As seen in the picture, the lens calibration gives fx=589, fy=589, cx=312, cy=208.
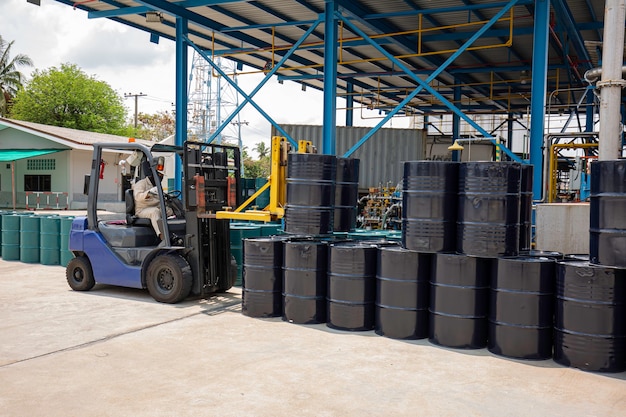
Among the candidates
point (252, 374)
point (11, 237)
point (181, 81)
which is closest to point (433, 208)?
point (252, 374)

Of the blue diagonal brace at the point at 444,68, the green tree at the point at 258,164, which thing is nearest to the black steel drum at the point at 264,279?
the blue diagonal brace at the point at 444,68

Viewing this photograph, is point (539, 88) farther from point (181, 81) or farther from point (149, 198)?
point (181, 81)

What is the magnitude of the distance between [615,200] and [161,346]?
4967 mm

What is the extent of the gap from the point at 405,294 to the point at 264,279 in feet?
6.50

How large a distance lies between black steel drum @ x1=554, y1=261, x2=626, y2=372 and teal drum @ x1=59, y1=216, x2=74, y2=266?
9513 mm

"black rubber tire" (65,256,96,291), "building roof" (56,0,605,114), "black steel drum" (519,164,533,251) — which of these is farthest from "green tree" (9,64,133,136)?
"black steel drum" (519,164,533,251)

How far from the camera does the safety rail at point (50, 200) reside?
101 feet

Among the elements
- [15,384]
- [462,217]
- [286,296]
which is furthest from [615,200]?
[15,384]

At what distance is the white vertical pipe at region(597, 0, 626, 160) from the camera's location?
8633mm

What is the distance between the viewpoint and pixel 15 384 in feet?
17.1

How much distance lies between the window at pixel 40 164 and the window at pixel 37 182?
44cm

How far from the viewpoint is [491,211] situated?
6.52 m

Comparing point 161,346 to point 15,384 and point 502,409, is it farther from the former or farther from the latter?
point 502,409

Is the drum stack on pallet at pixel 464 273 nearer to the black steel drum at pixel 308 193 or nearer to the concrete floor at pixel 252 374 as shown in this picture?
the black steel drum at pixel 308 193
